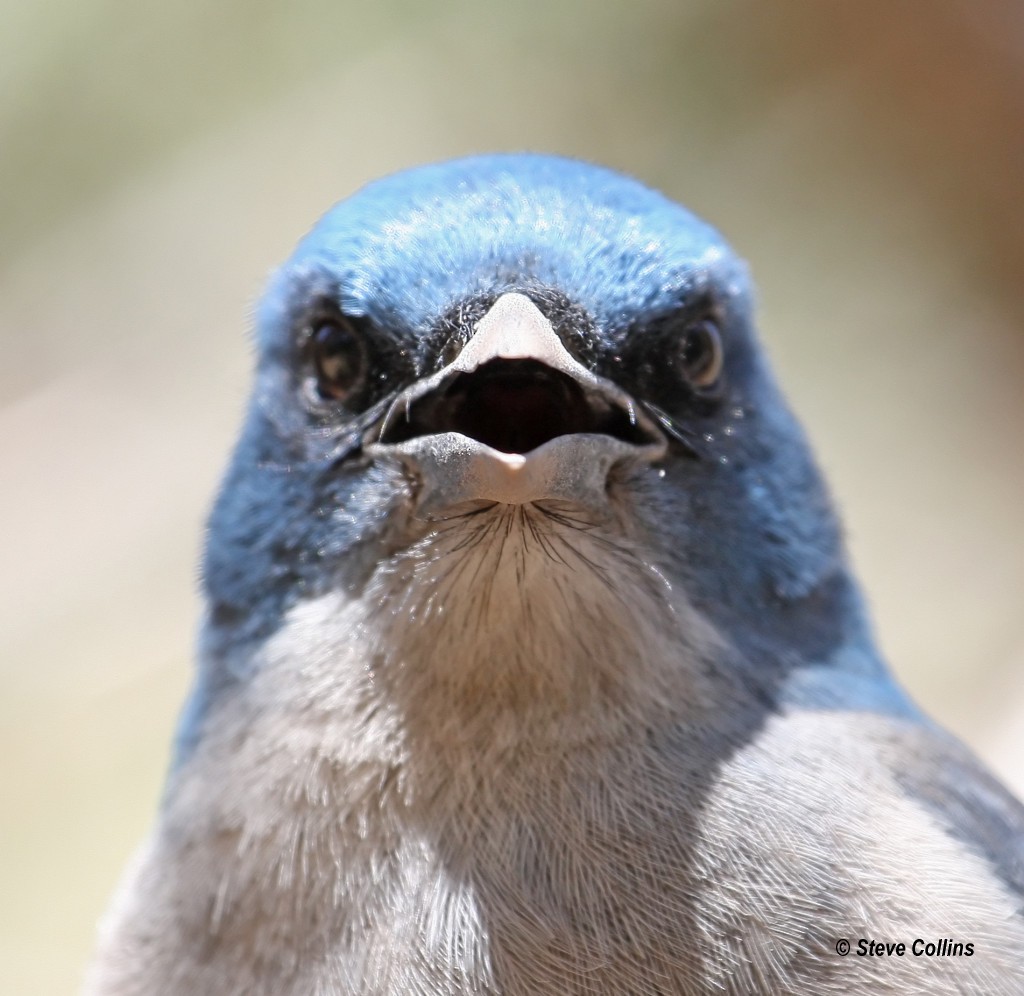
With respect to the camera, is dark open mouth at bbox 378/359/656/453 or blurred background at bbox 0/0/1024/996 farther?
blurred background at bbox 0/0/1024/996

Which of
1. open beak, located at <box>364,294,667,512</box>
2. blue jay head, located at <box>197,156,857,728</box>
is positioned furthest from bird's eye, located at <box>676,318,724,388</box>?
open beak, located at <box>364,294,667,512</box>

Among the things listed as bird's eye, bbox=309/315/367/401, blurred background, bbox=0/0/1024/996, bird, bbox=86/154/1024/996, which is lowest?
bird, bbox=86/154/1024/996

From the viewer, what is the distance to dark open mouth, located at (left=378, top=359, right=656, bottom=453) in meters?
2.05

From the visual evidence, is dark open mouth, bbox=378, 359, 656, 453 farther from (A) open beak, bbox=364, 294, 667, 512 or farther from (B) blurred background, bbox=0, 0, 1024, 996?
(B) blurred background, bbox=0, 0, 1024, 996

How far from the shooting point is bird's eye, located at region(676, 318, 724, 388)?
236 cm

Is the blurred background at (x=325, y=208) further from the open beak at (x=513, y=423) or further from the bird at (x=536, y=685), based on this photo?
the open beak at (x=513, y=423)

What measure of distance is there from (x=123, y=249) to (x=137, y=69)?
88cm

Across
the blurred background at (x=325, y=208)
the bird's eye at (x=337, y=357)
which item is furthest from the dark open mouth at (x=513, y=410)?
the blurred background at (x=325, y=208)

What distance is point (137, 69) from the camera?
21.8 feet

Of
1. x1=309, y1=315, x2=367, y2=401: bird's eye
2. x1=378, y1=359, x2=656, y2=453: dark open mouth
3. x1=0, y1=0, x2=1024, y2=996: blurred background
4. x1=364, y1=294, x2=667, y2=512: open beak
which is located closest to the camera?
x1=364, y1=294, x2=667, y2=512: open beak

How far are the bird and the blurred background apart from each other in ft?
11.0

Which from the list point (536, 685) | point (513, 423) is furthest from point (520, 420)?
point (536, 685)

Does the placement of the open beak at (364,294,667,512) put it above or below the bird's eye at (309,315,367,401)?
below

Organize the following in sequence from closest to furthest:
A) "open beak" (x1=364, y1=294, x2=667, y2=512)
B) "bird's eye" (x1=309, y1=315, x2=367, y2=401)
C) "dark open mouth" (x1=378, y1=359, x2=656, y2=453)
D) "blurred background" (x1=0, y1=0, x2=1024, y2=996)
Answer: "open beak" (x1=364, y1=294, x2=667, y2=512), "dark open mouth" (x1=378, y1=359, x2=656, y2=453), "bird's eye" (x1=309, y1=315, x2=367, y2=401), "blurred background" (x1=0, y1=0, x2=1024, y2=996)
